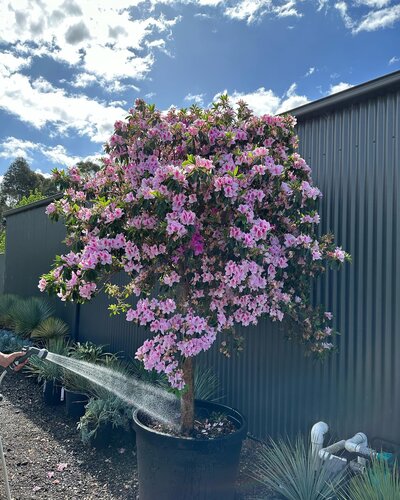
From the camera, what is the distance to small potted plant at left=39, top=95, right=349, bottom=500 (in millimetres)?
2697

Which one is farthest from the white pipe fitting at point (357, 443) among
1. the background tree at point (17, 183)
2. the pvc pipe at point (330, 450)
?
the background tree at point (17, 183)

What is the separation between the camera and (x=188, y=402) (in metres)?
3.18

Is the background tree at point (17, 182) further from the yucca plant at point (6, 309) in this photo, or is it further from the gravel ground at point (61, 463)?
the gravel ground at point (61, 463)

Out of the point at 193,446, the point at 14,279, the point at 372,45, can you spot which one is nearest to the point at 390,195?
the point at 372,45

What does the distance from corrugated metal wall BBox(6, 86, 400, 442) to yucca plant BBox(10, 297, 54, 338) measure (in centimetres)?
521

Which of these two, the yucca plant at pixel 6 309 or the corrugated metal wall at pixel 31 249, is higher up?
the corrugated metal wall at pixel 31 249

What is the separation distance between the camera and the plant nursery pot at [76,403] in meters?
4.86

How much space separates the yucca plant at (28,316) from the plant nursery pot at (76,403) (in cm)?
364

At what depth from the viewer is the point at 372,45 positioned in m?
4.06

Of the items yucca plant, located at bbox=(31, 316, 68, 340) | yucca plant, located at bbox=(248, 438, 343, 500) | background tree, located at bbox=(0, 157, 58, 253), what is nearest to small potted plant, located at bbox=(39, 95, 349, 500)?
yucca plant, located at bbox=(248, 438, 343, 500)

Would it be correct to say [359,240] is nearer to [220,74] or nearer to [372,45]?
[372,45]

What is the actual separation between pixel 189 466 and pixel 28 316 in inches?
249

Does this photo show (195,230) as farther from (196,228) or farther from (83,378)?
(83,378)

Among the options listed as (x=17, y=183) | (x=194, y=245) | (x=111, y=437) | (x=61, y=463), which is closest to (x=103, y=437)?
(x=111, y=437)
